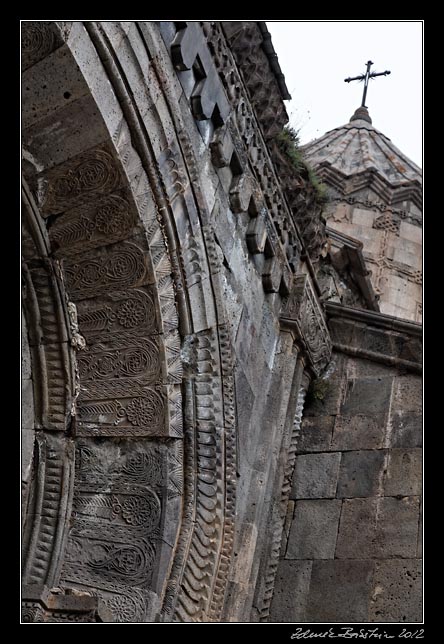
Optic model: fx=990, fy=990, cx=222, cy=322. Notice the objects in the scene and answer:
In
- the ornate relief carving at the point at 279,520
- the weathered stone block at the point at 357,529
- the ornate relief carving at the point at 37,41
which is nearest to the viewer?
the ornate relief carving at the point at 37,41

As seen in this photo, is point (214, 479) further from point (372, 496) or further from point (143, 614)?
point (372, 496)

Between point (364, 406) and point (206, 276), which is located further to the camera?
point (364, 406)

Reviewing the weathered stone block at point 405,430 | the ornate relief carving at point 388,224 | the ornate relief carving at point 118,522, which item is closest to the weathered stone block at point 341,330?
the weathered stone block at point 405,430

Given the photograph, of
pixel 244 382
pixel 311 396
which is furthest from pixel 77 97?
pixel 311 396

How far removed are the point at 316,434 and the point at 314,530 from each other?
2.83ft

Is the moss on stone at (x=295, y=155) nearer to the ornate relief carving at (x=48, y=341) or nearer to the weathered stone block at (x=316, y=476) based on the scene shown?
the weathered stone block at (x=316, y=476)

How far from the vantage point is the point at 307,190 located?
8.22 m

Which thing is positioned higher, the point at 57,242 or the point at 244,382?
the point at 57,242

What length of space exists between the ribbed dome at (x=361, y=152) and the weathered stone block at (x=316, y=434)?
667 cm

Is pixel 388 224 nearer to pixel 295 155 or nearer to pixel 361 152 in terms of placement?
pixel 361 152

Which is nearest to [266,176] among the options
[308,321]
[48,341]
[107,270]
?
[308,321]

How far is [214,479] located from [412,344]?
2513mm

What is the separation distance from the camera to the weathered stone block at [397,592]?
6930 mm

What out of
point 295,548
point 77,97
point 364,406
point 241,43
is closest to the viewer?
point 77,97
